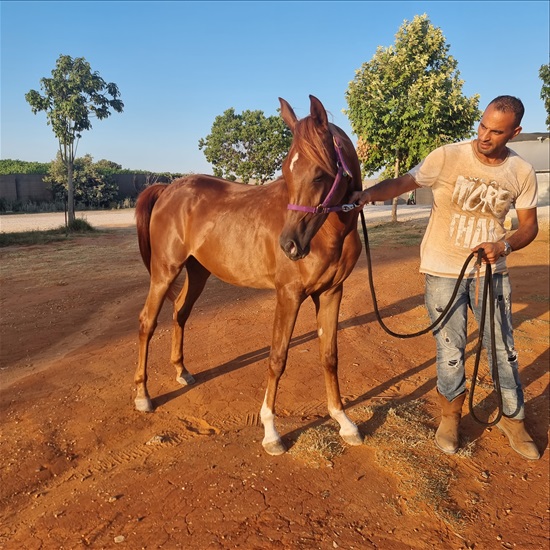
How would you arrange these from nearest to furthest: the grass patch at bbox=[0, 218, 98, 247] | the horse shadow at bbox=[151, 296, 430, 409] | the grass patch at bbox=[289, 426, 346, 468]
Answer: the grass patch at bbox=[289, 426, 346, 468], the horse shadow at bbox=[151, 296, 430, 409], the grass patch at bbox=[0, 218, 98, 247]

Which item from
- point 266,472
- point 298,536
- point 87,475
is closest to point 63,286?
point 87,475

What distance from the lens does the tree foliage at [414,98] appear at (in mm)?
12938

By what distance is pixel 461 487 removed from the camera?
2562 millimetres

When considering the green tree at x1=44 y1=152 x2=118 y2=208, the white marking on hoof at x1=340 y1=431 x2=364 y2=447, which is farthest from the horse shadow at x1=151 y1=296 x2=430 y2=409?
the green tree at x1=44 y1=152 x2=118 y2=208

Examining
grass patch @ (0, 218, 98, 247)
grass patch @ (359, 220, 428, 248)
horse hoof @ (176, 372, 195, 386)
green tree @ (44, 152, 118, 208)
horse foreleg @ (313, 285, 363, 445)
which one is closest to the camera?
horse foreleg @ (313, 285, 363, 445)

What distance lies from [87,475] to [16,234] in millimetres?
12958

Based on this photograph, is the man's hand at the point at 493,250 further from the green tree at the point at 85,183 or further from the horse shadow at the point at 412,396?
the green tree at the point at 85,183

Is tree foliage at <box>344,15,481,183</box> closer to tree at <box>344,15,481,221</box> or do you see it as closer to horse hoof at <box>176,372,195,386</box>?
tree at <box>344,15,481,221</box>

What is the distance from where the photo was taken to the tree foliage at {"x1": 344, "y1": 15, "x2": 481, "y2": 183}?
12.9 m

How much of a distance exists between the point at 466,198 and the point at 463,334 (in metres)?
0.95

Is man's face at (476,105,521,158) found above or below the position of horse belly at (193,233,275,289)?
above

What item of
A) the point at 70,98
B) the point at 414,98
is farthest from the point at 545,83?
the point at 70,98

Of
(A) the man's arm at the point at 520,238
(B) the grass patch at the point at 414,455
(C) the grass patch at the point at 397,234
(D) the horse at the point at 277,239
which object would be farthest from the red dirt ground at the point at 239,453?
(C) the grass patch at the point at 397,234

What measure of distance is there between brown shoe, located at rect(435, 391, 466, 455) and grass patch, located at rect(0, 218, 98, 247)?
1280 centimetres
